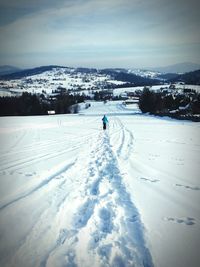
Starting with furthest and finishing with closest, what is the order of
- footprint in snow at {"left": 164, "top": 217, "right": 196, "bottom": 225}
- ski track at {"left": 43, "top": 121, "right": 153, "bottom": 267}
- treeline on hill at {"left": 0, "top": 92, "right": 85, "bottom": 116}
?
treeline on hill at {"left": 0, "top": 92, "right": 85, "bottom": 116}
footprint in snow at {"left": 164, "top": 217, "right": 196, "bottom": 225}
ski track at {"left": 43, "top": 121, "right": 153, "bottom": 267}

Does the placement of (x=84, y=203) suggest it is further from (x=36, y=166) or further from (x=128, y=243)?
(x=36, y=166)

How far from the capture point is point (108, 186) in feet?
20.6

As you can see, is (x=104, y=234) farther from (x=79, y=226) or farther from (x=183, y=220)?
(x=183, y=220)

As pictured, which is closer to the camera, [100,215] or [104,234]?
[104,234]

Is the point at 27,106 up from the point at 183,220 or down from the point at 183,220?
up

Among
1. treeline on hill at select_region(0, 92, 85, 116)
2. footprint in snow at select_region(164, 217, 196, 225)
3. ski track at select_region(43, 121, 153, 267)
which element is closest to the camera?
ski track at select_region(43, 121, 153, 267)

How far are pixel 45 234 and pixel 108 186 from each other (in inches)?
103

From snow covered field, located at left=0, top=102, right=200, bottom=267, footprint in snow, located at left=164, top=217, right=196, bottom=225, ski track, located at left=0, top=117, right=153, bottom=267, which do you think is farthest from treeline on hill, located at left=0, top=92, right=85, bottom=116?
footprint in snow, located at left=164, top=217, right=196, bottom=225

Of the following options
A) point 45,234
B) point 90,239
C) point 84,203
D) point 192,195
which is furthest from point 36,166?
point 192,195

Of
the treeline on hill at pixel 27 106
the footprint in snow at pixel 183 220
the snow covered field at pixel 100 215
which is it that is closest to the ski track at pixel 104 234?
the snow covered field at pixel 100 215

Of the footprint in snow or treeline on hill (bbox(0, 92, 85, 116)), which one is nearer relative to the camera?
the footprint in snow

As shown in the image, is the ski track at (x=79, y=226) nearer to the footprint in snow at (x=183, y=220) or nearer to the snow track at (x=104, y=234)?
the snow track at (x=104, y=234)

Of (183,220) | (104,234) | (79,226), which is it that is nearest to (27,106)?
(79,226)

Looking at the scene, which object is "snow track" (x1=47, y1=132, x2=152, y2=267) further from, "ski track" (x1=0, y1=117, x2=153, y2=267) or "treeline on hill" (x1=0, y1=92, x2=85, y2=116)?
"treeline on hill" (x1=0, y1=92, x2=85, y2=116)
